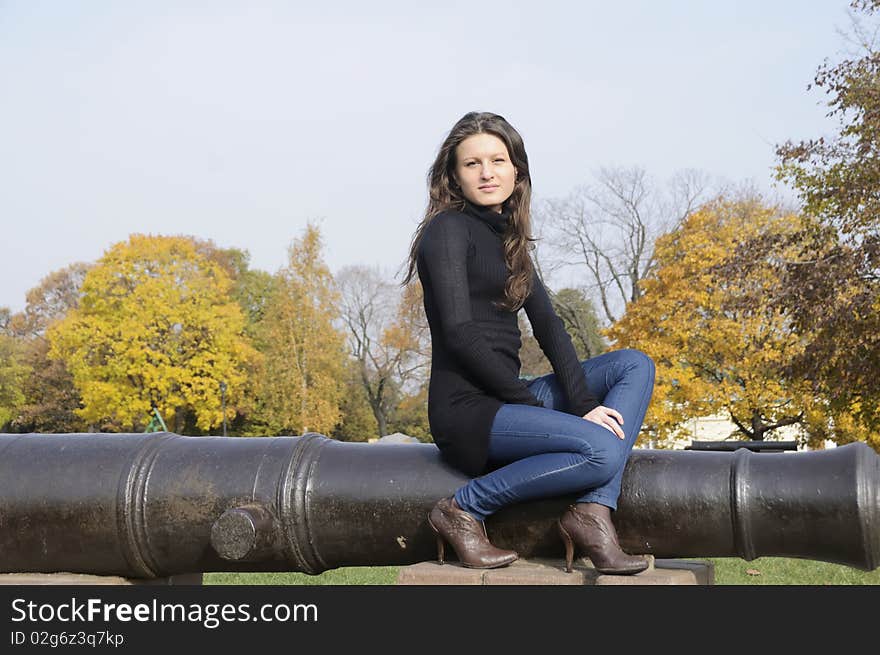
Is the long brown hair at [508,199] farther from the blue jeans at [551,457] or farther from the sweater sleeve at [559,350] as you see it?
the blue jeans at [551,457]

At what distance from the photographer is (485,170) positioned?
3.81 meters

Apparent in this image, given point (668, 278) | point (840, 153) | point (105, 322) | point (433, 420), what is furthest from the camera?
point (105, 322)

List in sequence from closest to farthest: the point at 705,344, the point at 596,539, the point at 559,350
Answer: the point at 596,539
the point at 559,350
the point at 705,344

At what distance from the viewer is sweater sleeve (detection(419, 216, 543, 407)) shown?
3.53m

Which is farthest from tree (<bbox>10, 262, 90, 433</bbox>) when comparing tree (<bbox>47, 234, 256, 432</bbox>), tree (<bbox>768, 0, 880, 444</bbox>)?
tree (<bbox>768, 0, 880, 444</bbox>)

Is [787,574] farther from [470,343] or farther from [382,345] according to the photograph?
[382,345]

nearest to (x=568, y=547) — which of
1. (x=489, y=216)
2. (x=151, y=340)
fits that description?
(x=489, y=216)

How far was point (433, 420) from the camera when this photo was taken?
3.62 meters

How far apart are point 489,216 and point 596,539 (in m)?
1.23
